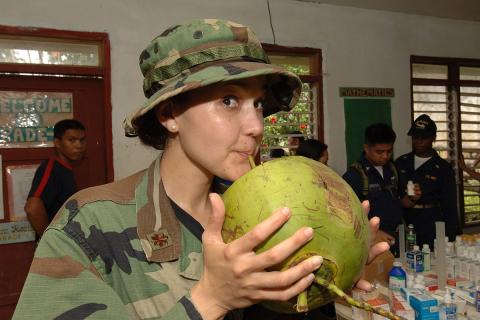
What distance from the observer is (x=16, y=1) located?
145 inches

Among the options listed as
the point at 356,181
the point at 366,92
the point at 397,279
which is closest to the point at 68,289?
the point at 397,279

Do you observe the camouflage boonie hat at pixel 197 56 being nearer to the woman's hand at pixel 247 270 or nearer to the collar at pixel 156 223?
the collar at pixel 156 223

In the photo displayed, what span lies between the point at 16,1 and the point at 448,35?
5632mm

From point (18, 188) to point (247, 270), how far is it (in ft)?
12.2

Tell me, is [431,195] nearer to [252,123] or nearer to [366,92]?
[366,92]

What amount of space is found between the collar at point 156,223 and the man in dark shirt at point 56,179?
2.56 meters

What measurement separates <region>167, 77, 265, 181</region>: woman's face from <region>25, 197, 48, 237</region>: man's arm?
2.69 meters

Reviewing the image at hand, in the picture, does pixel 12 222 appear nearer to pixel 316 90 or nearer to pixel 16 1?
pixel 16 1

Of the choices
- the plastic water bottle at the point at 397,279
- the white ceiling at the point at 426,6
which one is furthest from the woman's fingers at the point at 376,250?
the white ceiling at the point at 426,6

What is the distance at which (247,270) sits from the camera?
2.66 ft

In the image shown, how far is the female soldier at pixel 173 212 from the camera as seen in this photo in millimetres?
903

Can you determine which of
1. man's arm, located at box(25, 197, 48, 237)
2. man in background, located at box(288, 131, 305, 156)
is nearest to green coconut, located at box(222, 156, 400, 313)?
man's arm, located at box(25, 197, 48, 237)

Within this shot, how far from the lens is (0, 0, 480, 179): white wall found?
4.02 meters

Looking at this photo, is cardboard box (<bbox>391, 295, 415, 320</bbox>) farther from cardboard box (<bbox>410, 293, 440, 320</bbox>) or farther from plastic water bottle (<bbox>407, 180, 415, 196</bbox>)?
plastic water bottle (<bbox>407, 180, 415, 196</bbox>)
